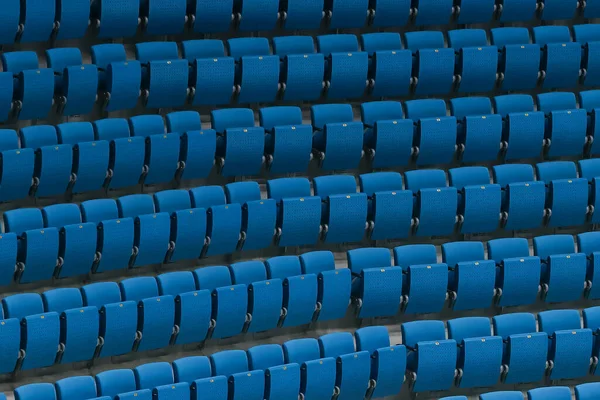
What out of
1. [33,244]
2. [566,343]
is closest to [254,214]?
[33,244]

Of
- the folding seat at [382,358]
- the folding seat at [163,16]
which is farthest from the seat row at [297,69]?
the folding seat at [382,358]

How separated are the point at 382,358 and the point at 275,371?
1.47 ft

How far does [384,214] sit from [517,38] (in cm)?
131

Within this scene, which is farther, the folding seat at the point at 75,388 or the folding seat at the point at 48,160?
the folding seat at the point at 48,160

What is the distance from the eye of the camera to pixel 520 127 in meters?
5.78

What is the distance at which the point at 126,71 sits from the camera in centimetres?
544

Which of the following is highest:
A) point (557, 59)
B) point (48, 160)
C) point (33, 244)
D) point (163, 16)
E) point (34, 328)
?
point (163, 16)

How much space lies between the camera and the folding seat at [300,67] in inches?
224

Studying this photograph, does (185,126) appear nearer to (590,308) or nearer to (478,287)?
(478,287)

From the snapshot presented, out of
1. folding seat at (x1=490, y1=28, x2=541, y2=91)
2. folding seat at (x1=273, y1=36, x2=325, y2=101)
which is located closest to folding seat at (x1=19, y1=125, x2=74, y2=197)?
folding seat at (x1=273, y1=36, x2=325, y2=101)

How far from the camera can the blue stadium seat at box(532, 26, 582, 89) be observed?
19.9 feet

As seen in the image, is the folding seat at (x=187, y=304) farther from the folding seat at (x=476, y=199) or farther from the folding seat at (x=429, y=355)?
the folding seat at (x=476, y=199)

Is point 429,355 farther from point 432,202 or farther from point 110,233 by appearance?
point 110,233

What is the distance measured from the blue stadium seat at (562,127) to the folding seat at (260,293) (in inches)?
62.4
